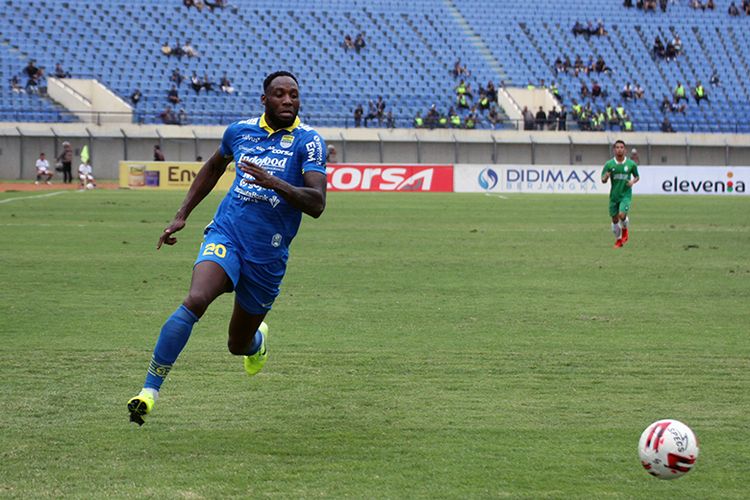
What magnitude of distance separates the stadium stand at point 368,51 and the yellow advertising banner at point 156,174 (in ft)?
26.9

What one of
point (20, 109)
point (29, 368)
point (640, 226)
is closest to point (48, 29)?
point (20, 109)

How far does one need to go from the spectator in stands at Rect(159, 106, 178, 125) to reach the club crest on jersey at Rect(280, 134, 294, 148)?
155 ft

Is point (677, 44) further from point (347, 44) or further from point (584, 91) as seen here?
point (347, 44)

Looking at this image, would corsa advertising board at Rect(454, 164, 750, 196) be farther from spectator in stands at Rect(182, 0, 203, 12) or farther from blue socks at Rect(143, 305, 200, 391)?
blue socks at Rect(143, 305, 200, 391)

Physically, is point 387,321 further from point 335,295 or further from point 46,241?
point 46,241

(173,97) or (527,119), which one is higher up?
(173,97)

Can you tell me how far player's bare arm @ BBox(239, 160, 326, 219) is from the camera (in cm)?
665

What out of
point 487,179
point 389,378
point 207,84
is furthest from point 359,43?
point 389,378

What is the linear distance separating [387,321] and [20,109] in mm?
44578

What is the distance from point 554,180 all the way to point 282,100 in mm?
41195

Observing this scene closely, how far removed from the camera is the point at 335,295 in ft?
45.7

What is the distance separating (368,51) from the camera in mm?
60031

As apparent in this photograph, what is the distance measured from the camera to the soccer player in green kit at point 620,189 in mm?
22328

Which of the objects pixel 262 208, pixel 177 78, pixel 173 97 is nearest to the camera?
pixel 262 208
